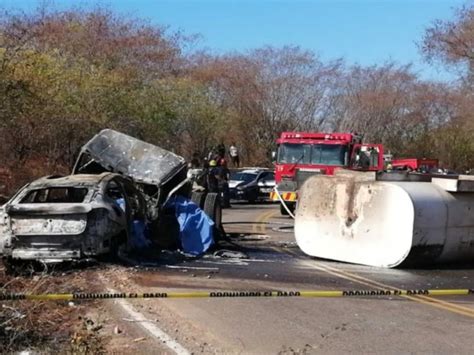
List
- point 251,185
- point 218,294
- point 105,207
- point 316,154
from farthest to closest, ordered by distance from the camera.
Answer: point 251,185 < point 316,154 < point 105,207 < point 218,294

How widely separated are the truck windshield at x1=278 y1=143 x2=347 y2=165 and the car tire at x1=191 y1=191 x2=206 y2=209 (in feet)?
29.8

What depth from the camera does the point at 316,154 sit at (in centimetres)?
2386

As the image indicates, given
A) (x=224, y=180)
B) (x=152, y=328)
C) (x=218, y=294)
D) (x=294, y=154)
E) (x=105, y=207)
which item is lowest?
(x=152, y=328)

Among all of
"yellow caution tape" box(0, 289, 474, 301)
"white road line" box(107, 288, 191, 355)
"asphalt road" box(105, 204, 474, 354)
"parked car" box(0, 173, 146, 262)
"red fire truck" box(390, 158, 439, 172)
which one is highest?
"red fire truck" box(390, 158, 439, 172)

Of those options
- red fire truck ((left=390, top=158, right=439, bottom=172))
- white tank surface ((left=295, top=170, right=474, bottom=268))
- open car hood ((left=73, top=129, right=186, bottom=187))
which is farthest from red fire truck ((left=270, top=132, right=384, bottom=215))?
red fire truck ((left=390, top=158, right=439, bottom=172))

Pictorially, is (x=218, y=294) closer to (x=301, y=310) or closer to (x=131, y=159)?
(x=301, y=310)

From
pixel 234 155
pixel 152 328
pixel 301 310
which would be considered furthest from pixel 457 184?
pixel 234 155

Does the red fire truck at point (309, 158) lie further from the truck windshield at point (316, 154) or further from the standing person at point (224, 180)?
the standing person at point (224, 180)

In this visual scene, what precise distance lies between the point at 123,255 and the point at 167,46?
35.3 meters

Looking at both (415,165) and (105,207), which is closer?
(105,207)

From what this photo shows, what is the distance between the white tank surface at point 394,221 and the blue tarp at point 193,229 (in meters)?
1.91

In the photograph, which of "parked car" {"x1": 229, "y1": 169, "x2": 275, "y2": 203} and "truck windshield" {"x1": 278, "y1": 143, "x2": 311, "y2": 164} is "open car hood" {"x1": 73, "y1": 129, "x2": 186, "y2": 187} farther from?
"parked car" {"x1": 229, "y1": 169, "x2": 275, "y2": 203}

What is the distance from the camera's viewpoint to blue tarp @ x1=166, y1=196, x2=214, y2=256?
13.2 m

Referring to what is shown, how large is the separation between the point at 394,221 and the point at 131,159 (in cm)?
525
